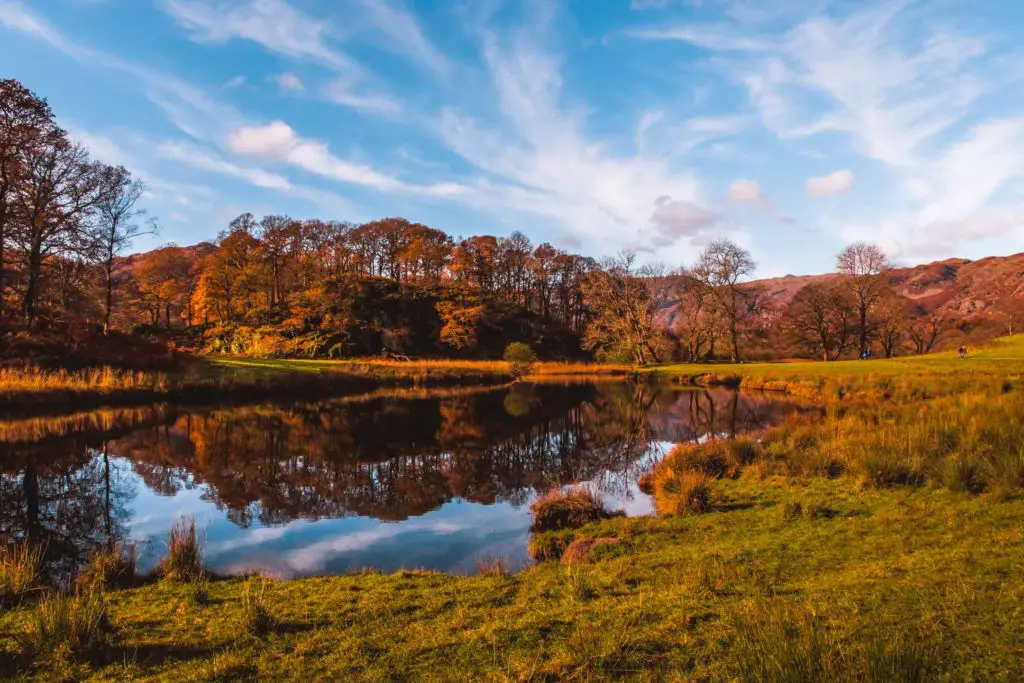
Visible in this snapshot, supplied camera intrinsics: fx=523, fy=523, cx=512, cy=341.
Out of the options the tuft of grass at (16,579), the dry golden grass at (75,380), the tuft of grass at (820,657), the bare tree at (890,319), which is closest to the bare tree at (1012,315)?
the bare tree at (890,319)

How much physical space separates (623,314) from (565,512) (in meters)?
54.0

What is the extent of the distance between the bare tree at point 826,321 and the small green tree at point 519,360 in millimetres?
36106

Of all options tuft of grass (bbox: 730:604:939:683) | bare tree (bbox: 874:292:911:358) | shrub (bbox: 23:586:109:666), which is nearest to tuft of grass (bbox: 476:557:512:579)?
tuft of grass (bbox: 730:604:939:683)

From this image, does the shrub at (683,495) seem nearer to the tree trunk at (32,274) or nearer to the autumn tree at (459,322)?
the tree trunk at (32,274)

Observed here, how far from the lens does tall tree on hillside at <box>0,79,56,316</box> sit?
2575cm

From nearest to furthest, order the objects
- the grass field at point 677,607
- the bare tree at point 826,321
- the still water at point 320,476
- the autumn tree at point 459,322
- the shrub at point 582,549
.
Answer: the grass field at point 677,607, the shrub at point 582,549, the still water at point 320,476, the bare tree at point 826,321, the autumn tree at point 459,322

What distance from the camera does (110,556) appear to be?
677 centimetres

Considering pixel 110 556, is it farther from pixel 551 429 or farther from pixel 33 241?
pixel 33 241

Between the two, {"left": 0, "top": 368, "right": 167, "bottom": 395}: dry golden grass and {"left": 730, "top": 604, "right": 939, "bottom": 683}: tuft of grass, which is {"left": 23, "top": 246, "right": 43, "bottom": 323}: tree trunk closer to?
{"left": 0, "top": 368, "right": 167, "bottom": 395}: dry golden grass

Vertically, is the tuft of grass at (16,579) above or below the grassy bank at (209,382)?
below

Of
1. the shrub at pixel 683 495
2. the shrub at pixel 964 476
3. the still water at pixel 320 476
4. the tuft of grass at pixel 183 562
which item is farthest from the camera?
the shrub at pixel 683 495

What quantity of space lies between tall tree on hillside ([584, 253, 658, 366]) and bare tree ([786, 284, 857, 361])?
70.1 ft

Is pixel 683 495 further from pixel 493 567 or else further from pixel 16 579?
Answer: pixel 16 579

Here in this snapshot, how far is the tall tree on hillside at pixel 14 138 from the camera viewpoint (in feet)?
84.5
